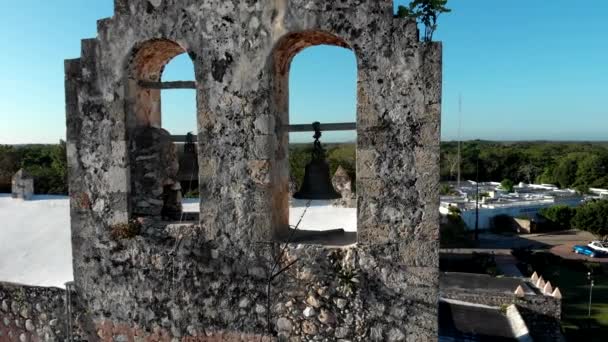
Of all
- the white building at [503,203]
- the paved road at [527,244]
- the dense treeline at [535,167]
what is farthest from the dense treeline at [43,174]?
the dense treeline at [535,167]

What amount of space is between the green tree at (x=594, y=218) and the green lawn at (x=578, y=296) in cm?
671

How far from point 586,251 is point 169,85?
3237 cm

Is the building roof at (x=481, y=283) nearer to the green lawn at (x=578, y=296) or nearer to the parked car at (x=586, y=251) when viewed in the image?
the green lawn at (x=578, y=296)

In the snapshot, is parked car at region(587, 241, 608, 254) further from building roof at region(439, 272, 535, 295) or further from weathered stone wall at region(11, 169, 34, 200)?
weathered stone wall at region(11, 169, 34, 200)

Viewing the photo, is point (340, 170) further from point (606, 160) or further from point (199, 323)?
point (606, 160)

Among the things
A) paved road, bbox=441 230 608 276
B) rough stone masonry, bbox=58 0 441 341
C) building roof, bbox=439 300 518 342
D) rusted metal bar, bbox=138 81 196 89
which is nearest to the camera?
rough stone masonry, bbox=58 0 441 341

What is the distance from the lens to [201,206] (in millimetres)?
3566

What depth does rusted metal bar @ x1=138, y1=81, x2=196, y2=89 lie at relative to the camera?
3.79 meters

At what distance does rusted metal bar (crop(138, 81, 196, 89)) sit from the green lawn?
18534 millimetres

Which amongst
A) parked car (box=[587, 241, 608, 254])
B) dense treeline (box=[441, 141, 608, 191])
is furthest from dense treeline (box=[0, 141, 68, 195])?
dense treeline (box=[441, 141, 608, 191])

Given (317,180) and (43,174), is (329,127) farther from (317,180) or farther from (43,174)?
(43,174)

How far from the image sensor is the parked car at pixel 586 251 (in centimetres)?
2855

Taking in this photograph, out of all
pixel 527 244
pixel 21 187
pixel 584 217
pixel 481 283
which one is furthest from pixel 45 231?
pixel 584 217

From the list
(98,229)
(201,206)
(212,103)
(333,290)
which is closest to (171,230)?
(201,206)
